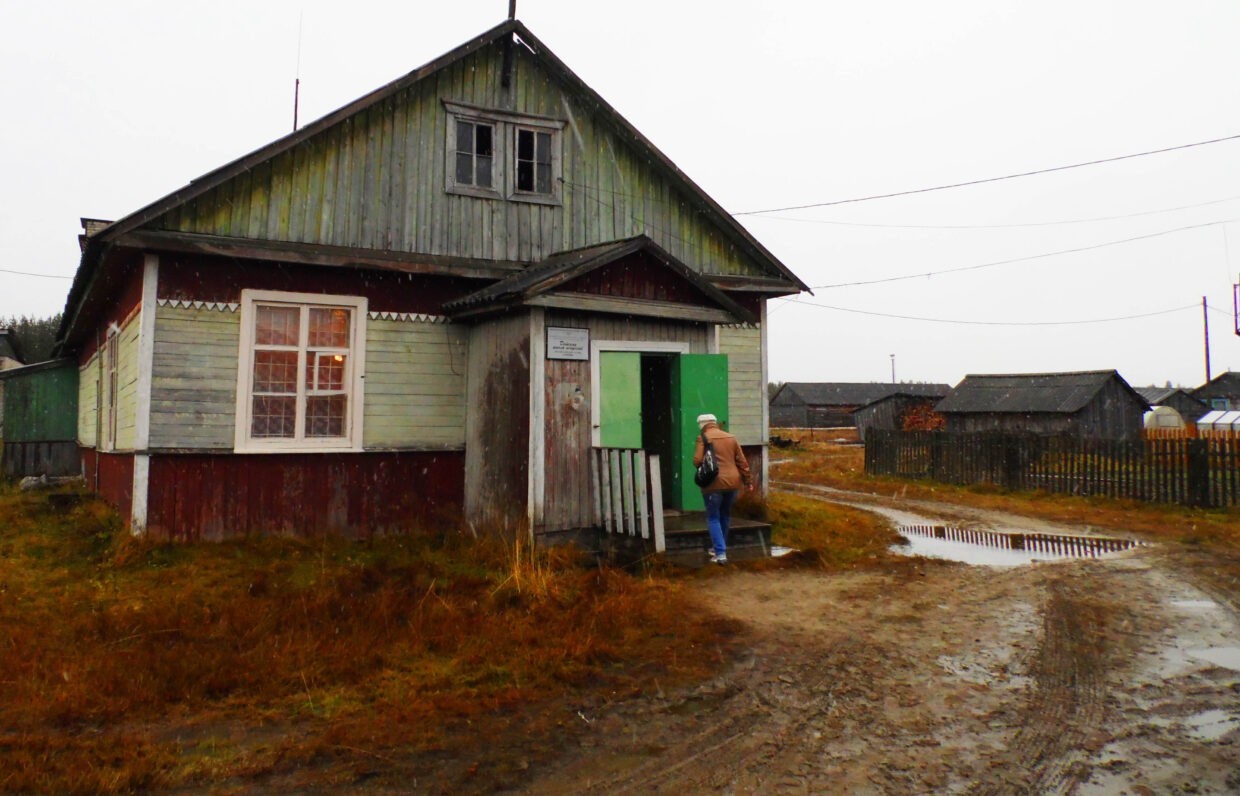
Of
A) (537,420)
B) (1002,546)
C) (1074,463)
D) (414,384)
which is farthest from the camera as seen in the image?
(1074,463)

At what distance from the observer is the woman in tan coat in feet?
30.2

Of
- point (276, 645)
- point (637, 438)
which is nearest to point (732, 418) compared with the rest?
point (637, 438)

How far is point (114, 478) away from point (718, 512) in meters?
8.78

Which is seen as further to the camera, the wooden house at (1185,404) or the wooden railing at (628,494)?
the wooden house at (1185,404)

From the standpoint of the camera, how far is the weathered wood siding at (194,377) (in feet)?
30.4

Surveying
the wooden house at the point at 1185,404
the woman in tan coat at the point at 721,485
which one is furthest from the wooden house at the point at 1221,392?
the woman in tan coat at the point at 721,485

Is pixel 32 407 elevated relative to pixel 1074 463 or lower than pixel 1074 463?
elevated

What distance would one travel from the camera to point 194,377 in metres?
9.45

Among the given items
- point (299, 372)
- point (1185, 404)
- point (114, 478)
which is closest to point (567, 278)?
point (299, 372)

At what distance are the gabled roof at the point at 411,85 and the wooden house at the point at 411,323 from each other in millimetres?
35

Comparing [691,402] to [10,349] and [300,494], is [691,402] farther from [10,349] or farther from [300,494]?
[10,349]

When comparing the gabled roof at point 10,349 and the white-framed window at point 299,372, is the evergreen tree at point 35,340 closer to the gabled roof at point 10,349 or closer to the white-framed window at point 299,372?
the gabled roof at point 10,349

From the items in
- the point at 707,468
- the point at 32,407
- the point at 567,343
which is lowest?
the point at 707,468

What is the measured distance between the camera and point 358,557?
30.8ft
